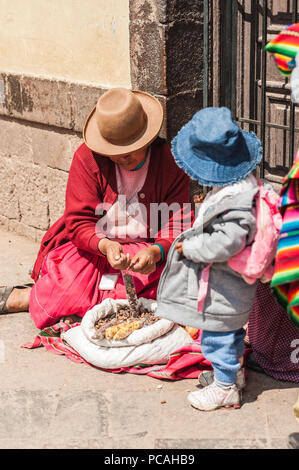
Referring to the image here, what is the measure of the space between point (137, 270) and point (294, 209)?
3.98ft

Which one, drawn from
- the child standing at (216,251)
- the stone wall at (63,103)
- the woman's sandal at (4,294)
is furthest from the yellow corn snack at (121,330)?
the stone wall at (63,103)

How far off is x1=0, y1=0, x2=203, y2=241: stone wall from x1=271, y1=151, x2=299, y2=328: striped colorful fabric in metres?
1.75

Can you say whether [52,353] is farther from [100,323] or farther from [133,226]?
[133,226]

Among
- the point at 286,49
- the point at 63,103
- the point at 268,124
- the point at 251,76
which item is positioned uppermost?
the point at 286,49

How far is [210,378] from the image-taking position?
3.86 metres

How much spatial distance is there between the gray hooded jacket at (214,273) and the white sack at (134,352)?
1.43 feet

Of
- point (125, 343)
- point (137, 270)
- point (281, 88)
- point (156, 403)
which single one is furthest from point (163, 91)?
point (156, 403)

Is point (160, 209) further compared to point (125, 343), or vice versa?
point (160, 209)

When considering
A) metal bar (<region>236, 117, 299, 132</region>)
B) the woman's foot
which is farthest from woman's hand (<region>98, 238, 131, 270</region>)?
metal bar (<region>236, 117, 299, 132</region>)

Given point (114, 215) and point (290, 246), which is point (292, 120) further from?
point (290, 246)

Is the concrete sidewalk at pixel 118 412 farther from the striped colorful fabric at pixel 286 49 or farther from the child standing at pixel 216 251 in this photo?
the striped colorful fabric at pixel 286 49

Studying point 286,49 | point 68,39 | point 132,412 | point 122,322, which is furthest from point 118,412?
point 68,39

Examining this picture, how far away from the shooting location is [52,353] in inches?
171

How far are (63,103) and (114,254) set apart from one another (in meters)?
1.80
